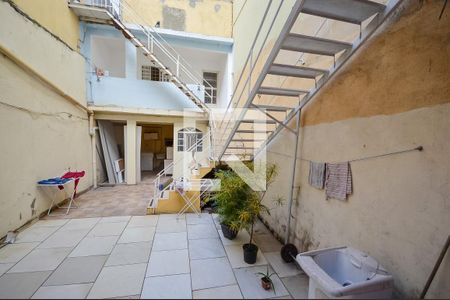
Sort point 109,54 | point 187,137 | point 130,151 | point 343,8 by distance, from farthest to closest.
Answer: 1. point 109,54
2. point 187,137
3. point 130,151
4. point 343,8

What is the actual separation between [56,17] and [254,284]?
21.0 ft

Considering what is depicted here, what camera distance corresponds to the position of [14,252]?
2.64 metres

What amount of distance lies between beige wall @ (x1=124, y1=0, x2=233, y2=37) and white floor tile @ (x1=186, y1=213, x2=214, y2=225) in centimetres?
573

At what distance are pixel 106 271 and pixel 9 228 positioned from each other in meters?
1.94

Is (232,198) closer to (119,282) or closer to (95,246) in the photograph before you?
(119,282)

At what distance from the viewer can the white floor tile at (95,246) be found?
269 centimetres

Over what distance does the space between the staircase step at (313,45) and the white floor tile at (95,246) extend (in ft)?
10.8

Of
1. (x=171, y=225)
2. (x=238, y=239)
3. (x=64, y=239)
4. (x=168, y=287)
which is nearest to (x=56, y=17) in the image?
(x=64, y=239)

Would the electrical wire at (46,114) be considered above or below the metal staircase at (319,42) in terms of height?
below

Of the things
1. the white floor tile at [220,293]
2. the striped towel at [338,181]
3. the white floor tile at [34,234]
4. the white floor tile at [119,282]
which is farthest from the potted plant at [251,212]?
the white floor tile at [34,234]

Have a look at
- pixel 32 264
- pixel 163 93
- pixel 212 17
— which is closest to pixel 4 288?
pixel 32 264

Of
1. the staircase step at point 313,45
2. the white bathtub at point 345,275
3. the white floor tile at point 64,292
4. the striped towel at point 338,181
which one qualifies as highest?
the staircase step at point 313,45

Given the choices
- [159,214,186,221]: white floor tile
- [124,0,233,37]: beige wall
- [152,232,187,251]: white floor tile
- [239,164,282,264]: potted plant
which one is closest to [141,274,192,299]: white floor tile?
[152,232,187,251]: white floor tile

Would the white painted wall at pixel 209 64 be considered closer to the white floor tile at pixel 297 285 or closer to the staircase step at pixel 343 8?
the staircase step at pixel 343 8
